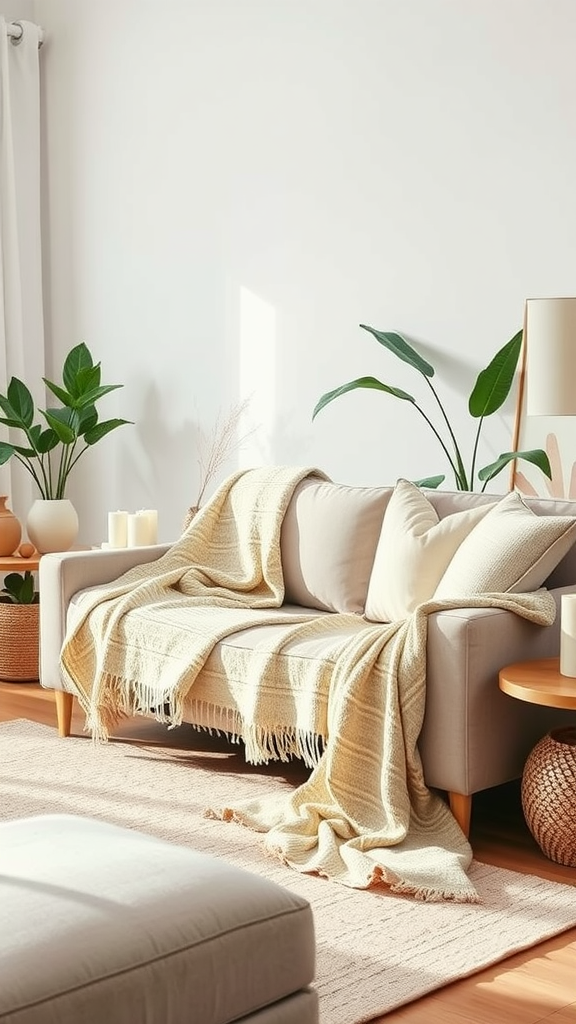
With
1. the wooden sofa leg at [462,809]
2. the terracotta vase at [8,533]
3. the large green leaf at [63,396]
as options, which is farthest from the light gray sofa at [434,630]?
the large green leaf at [63,396]

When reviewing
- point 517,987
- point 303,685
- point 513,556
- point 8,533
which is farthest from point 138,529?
point 517,987

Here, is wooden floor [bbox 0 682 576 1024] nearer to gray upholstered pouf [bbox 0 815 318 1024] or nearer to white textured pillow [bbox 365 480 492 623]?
gray upholstered pouf [bbox 0 815 318 1024]

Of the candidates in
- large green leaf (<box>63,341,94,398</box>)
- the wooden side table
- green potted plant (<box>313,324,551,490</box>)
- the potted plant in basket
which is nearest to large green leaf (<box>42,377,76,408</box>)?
the potted plant in basket

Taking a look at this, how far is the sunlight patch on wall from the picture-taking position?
5.07 m

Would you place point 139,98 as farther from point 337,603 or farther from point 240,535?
point 337,603

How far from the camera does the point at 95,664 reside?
12.8ft

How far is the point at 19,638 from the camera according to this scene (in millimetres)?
4895

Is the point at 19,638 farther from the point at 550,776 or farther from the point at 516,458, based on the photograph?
the point at 550,776

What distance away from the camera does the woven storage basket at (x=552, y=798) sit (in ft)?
9.65

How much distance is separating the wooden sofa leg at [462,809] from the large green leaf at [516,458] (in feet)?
4.11

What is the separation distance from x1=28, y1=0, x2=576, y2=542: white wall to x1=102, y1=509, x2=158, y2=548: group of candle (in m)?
0.69

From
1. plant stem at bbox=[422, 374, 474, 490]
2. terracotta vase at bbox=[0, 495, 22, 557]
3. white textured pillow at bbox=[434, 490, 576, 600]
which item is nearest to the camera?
white textured pillow at bbox=[434, 490, 576, 600]

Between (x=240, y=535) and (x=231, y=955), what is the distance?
8.29ft

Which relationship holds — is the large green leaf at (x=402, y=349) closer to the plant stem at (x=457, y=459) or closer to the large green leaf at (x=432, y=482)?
the plant stem at (x=457, y=459)
